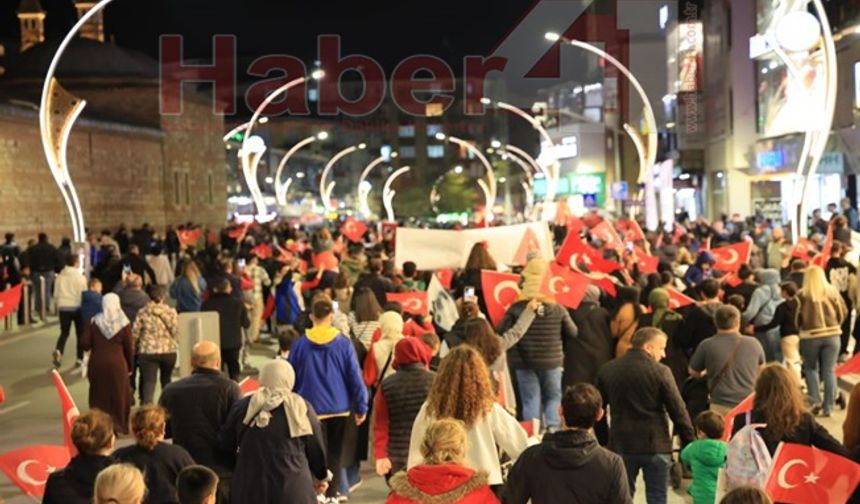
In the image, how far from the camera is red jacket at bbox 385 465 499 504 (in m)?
6.23

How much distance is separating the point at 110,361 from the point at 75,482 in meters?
6.67

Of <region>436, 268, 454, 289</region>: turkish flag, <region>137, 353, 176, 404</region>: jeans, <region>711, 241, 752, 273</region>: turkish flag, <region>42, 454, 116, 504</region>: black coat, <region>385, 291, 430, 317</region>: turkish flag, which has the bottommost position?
<region>137, 353, 176, 404</region>: jeans

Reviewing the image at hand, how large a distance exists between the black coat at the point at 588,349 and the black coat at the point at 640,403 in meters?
3.74

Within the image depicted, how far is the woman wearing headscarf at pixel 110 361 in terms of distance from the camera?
13.6 metres

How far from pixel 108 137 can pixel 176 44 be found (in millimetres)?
35955

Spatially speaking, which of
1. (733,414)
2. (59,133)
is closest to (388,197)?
(59,133)

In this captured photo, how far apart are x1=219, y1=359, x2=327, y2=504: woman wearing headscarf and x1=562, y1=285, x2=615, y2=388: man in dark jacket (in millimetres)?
5051

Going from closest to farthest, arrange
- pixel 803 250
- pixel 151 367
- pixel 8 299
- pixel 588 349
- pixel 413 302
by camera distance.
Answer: pixel 588 349, pixel 8 299, pixel 151 367, pixel 413 302, pixel 803 250

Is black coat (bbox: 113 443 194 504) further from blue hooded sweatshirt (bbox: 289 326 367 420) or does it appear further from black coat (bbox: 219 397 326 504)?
blue hooded sweatshirt (bbox: 289 326 367 420)

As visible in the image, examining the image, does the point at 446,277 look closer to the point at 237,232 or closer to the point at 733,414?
the point at 733,414

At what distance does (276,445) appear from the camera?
7980 millimetres

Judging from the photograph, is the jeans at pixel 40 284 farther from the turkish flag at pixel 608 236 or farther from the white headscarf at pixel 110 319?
the white headscarf at pixel 110 319

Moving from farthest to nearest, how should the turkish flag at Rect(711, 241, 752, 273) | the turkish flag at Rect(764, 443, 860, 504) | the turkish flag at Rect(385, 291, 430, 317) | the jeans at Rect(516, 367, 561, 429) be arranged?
the turkish flag at Rect(711, 241, 752, 273) < the turkish flag at Rect(385, 291, 430, 317) < the jeans at Rect(516, 367, 561, 429) < the turkish flag at Rect(764, 443, 860, 504)

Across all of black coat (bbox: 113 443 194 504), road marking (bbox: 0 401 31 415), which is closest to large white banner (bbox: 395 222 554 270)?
road marking (bbox: 0 401 31 415)
